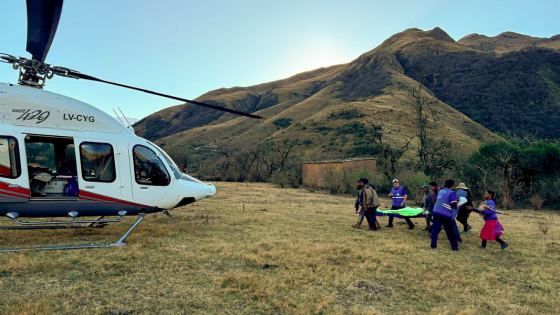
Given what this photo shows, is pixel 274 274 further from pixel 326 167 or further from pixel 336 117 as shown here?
pixel 336 117

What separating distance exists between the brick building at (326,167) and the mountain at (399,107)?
11.2 meters

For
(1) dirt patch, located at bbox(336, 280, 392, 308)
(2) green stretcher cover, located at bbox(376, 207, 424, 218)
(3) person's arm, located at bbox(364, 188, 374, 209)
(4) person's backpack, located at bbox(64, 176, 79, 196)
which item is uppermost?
(4) person's backpack, located at bbox(64, 176, 79, 196)

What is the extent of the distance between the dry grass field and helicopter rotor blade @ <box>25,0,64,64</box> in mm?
3846

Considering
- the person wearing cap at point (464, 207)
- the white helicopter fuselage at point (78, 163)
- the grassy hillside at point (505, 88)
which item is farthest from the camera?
the grassy hillside at point (505, 88)

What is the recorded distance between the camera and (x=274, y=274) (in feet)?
18.5

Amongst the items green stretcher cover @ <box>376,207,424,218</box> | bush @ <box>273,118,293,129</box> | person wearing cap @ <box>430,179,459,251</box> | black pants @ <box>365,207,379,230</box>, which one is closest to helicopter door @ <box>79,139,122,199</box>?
black pants @ <box>365,207,379,230</box>

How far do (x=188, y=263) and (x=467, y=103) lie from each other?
8000 centimetres

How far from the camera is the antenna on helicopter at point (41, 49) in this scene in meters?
4.97

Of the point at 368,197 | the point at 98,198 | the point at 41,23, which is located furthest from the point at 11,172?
the point at 368,197

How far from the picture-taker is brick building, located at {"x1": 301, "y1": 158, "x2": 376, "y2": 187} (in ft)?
83.4

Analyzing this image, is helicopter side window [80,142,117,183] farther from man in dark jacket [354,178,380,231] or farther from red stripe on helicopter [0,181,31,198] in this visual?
man in dark jacket [354,178,380,231]

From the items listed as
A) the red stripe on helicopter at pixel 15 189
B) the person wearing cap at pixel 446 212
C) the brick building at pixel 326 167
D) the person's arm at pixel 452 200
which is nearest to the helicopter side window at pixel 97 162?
the red stripe on helicopter at pixel 15 189

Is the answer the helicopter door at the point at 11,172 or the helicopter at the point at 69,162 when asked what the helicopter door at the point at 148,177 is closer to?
the helicopter at the point at 69,162

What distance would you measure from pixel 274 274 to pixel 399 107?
59.8m
